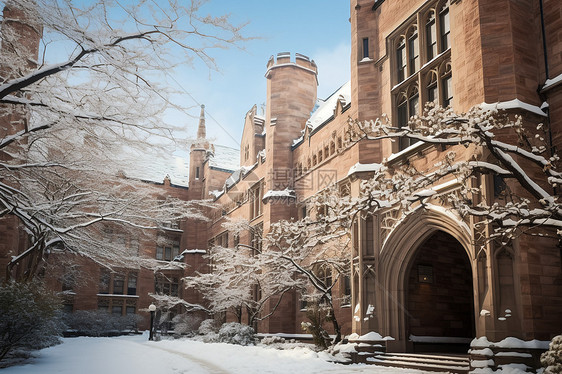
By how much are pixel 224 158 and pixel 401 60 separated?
3290 cm

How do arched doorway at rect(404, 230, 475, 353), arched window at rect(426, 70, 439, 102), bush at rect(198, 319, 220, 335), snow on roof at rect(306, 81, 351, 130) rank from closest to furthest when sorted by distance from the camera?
arched window at rect(426, 70, 439, 102) < arched doorway at rect(404, 230, 475, 353) < snow on roof at rect(306, 81, 351, 130) < bush at rect(198, 319, 220, 335)

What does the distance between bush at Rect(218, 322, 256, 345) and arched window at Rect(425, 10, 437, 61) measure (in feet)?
49.1

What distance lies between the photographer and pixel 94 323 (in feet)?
114

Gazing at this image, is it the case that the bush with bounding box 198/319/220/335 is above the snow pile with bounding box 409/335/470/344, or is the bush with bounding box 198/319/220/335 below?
below

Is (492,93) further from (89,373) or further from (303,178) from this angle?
(303,178)

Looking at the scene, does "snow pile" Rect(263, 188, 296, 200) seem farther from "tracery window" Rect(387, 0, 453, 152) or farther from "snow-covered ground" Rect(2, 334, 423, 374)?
"snow-covered ground" Rect(2, 334, 423, 374)

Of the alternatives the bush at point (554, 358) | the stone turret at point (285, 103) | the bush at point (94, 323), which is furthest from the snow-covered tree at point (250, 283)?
the bush at point (554, 358)

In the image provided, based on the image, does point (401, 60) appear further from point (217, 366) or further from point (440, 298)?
point (217, 366)

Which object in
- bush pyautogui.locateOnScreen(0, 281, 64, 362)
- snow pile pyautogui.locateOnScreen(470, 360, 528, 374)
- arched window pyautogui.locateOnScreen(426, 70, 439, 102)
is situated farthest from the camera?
arched window pyautogui.locateOnScreen(426, 70, 439, 102)

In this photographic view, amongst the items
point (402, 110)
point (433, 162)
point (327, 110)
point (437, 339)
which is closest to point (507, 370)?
point (433, 162)

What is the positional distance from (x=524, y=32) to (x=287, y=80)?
16.5m

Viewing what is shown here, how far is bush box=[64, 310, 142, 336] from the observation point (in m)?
34.4

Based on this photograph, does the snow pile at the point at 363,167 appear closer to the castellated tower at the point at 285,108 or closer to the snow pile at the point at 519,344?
the snow pile at the point at 519,344

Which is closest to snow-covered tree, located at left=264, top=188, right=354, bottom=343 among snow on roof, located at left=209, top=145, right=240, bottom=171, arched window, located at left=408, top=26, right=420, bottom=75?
arched window, located at left=408, top=26, right=420, bottom=75
